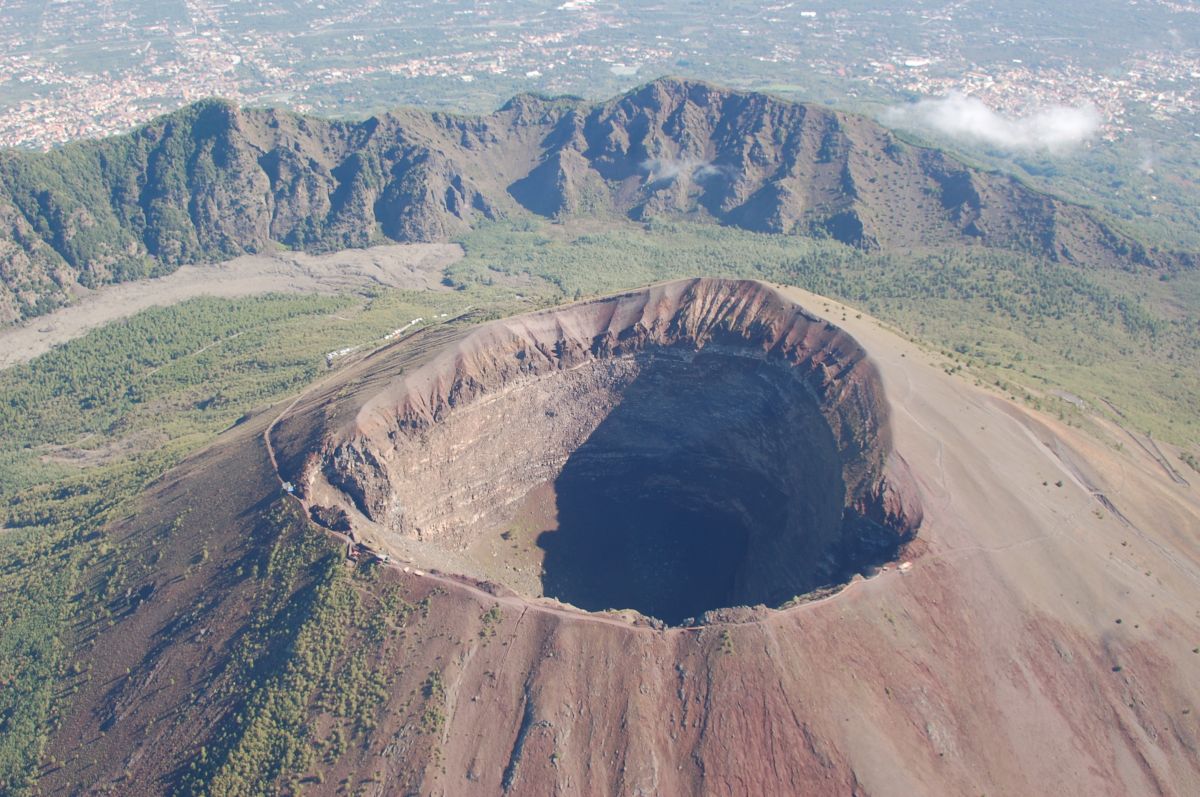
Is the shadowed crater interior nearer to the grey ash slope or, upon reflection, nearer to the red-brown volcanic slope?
the red-brown volcanic slope

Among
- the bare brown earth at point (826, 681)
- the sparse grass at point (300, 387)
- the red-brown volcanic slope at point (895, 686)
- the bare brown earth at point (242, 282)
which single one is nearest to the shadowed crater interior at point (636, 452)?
the bare brown earth at point (826, 681)

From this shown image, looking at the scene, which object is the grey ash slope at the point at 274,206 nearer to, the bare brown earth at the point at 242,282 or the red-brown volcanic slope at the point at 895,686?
the bare brown earth at the point at 242,282

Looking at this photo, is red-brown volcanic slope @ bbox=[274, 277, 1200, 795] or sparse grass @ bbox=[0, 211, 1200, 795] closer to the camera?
red-brown volcanic slope @ bbox=[274, 277, 1200, 795]

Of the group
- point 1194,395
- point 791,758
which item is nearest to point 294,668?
point 791,758

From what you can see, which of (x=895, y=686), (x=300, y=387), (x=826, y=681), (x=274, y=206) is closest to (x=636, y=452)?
(x=826, y=681)

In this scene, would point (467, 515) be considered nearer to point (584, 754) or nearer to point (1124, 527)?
point (584, 754)

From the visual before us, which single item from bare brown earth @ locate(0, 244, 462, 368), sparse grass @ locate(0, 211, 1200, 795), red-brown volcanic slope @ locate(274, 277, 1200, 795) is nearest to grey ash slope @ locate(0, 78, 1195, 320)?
bare brown earth @ locate(0, 244, 462, 368)

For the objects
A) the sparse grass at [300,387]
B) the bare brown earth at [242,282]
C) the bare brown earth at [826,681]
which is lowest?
the bare brown earth at [242,282]
